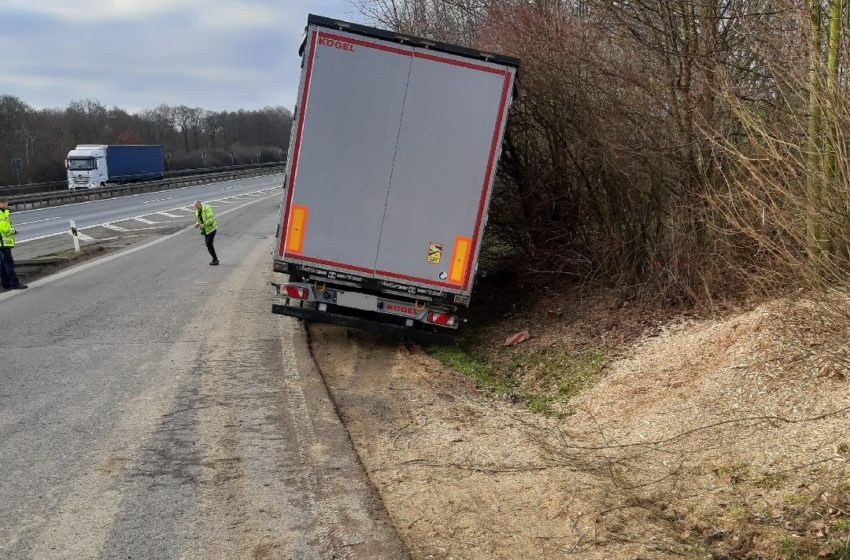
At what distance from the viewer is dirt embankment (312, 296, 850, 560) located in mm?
4164

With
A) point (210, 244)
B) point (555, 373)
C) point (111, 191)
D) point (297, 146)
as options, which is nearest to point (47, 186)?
point (111, 191)

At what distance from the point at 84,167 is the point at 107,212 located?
639 inches

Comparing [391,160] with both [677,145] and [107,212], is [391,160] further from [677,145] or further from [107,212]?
[107,212]

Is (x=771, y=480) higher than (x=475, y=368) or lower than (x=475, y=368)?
higher

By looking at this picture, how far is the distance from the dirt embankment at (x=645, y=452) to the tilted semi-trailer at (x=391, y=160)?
1.47 metres

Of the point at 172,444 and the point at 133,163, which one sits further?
the point at 133,163

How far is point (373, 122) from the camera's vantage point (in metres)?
8.41

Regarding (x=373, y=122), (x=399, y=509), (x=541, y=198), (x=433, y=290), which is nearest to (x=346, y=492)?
(x=399, y=509)

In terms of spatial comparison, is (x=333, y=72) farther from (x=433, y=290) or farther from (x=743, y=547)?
(x=743, y=547)

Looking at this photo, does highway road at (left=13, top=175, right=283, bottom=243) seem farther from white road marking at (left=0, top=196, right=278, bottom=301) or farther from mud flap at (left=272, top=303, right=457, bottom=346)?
mud flap at (left=272, top=303, right=457, bottom=346)

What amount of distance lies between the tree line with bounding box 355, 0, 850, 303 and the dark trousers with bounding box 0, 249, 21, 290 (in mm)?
9331

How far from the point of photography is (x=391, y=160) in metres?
8.43

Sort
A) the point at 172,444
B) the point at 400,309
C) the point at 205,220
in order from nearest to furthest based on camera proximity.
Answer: the point at 172,444 → the point at 400,309 → the point at 205,220

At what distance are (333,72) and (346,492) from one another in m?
5.28
